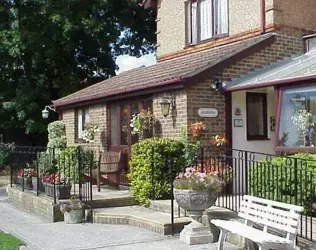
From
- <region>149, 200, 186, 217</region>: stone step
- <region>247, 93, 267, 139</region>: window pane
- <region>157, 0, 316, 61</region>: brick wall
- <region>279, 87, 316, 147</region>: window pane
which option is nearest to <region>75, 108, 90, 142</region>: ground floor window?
<region>157, 0, 316, 61</region>: brick wall

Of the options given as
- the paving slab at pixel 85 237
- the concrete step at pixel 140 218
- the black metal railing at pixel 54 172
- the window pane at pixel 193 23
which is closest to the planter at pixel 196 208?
the paving slab at pixel 85 237

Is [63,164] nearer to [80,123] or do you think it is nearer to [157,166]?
[157,166]

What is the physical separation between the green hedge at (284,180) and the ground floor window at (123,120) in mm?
4430

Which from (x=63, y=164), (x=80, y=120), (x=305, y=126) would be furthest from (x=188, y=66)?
(x=80, y=120)

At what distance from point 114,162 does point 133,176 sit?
7.80 ft

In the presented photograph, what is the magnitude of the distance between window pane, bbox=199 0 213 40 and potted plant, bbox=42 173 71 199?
5.99m

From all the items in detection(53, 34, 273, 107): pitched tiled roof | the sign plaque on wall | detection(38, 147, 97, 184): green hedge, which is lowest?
detection(38, 147, 97, 184): green hedge

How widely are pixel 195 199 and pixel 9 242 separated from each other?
3276mm

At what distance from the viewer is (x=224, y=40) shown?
13.8 m

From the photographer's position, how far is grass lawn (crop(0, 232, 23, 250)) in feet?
26.3

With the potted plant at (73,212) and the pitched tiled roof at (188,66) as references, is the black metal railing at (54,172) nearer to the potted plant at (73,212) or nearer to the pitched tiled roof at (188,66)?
the potted plant at (73,212)

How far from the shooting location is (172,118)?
462 inches

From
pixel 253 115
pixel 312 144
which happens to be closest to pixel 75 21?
pixel 253 115

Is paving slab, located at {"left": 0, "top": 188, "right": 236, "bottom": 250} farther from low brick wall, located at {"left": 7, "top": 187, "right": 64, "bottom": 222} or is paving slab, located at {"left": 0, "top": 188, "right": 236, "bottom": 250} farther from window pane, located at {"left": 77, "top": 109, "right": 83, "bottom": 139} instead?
window pane, located at {"left": 77, "top": 109, "right": 83, "bottom": 139}
